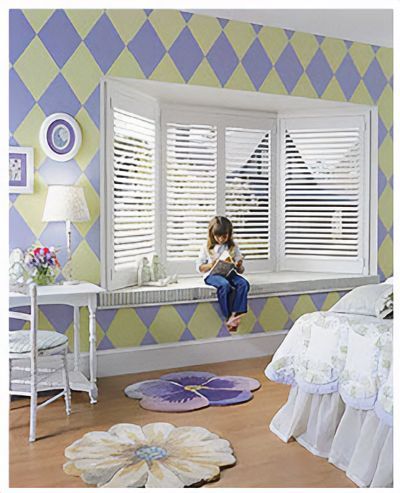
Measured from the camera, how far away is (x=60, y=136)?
4184mm

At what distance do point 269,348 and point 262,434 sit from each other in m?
1.78

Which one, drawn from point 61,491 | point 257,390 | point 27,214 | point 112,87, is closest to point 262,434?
point 257,390

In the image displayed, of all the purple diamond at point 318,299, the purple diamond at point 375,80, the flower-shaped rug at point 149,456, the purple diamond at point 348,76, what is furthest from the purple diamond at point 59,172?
the purple diamond at point 375,80

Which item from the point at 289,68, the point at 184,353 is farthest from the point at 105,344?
the point at 289,68

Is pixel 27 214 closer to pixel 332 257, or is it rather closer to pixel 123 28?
pixel 123 28

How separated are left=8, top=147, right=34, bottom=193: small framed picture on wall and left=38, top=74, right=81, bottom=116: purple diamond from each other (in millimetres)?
299

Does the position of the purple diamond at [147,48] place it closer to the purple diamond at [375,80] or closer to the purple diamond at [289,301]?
the purple diamond at [375,80]

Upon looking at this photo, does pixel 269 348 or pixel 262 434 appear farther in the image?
pixel 269 348

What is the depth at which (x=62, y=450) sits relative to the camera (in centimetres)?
312

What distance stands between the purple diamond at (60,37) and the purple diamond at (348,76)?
2.17 metres

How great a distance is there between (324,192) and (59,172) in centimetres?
241

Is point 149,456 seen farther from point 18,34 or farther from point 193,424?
point 18,34

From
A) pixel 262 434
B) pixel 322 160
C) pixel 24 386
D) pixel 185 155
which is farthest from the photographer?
pixel 322 160

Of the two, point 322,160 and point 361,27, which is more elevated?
point 361,27
